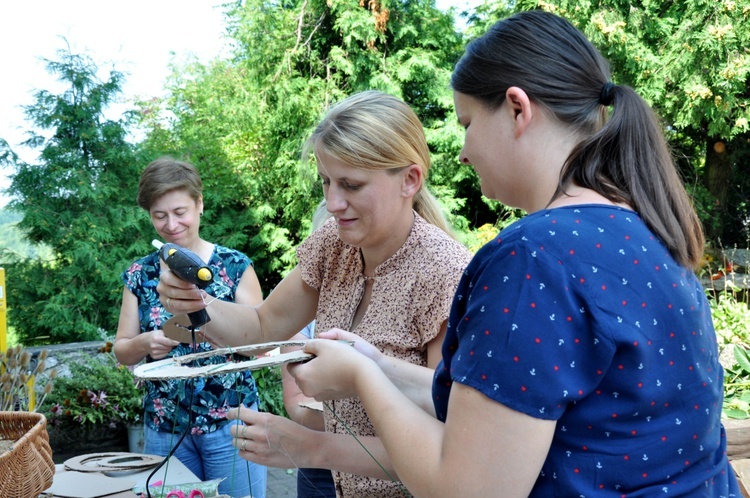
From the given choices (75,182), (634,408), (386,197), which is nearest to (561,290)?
(634,408)

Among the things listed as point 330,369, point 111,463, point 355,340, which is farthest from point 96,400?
point 330,369

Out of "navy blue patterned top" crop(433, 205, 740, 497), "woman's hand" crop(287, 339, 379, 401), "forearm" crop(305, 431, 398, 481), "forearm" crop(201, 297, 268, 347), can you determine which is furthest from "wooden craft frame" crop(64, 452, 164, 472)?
"navy blue patterned top" crop(433, 205, 740, 497)

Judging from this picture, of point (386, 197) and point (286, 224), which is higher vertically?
point (386, 197)

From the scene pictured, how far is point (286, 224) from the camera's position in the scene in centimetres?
912

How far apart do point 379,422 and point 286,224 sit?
26.7ft

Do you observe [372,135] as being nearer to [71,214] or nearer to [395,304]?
[395,304]

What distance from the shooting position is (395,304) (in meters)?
1.76

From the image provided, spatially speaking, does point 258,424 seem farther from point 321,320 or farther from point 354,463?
point 321,320

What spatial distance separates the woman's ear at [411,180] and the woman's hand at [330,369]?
2.21 ft

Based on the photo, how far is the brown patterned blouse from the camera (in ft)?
5.57

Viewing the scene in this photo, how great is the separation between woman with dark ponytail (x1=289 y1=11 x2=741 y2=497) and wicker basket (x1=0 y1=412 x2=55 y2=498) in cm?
99

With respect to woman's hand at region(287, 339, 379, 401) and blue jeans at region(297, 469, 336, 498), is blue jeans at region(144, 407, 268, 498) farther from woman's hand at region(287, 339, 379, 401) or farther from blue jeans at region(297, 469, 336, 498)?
woman's hand at region(287, 339, 379, 401)

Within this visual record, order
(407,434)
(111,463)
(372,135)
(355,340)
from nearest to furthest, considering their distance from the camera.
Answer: (407,434) < (355,340) < (372,135) < (111,463)

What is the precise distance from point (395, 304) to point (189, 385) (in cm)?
147
